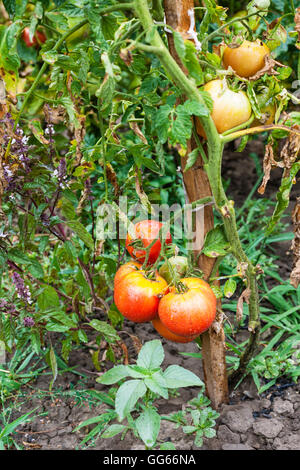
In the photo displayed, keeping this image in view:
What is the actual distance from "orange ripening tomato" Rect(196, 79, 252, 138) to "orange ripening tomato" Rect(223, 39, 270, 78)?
70 millimetres

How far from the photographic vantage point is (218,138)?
100 centimetres

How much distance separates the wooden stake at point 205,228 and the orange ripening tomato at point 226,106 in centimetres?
10

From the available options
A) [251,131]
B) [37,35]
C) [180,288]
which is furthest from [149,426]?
[37,35]

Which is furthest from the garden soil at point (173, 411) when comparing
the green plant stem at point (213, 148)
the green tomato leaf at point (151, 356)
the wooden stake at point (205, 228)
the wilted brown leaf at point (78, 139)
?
the wilted brown leaf at point (78, 139)

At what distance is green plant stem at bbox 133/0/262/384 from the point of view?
900mm

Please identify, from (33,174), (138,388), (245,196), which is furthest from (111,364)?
(245,196)

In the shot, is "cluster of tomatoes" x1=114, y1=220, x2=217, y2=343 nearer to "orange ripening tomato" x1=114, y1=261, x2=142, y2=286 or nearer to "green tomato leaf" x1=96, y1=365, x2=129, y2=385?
"orange ripening tomato" x1=114, y1=261, x2=142, y2=286

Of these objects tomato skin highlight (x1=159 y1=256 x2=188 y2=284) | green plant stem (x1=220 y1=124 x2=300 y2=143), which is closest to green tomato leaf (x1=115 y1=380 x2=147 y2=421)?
tomato skin highlight (x1=159 y1=256 x2=188 y2=284)

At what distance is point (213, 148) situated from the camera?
1016mm

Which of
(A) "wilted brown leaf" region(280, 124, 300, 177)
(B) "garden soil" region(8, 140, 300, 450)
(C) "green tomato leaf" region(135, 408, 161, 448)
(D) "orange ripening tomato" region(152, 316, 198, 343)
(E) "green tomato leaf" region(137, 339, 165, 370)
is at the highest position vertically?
(A) "wilted brown leaf" region(280, 124, 300, 177)

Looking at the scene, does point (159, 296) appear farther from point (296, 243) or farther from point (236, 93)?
point (236, 93)

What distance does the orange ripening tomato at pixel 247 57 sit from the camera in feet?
3.45

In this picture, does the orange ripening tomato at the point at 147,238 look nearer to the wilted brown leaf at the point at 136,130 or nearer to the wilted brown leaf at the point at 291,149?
the wilted brown leaf at the point at 136,130
